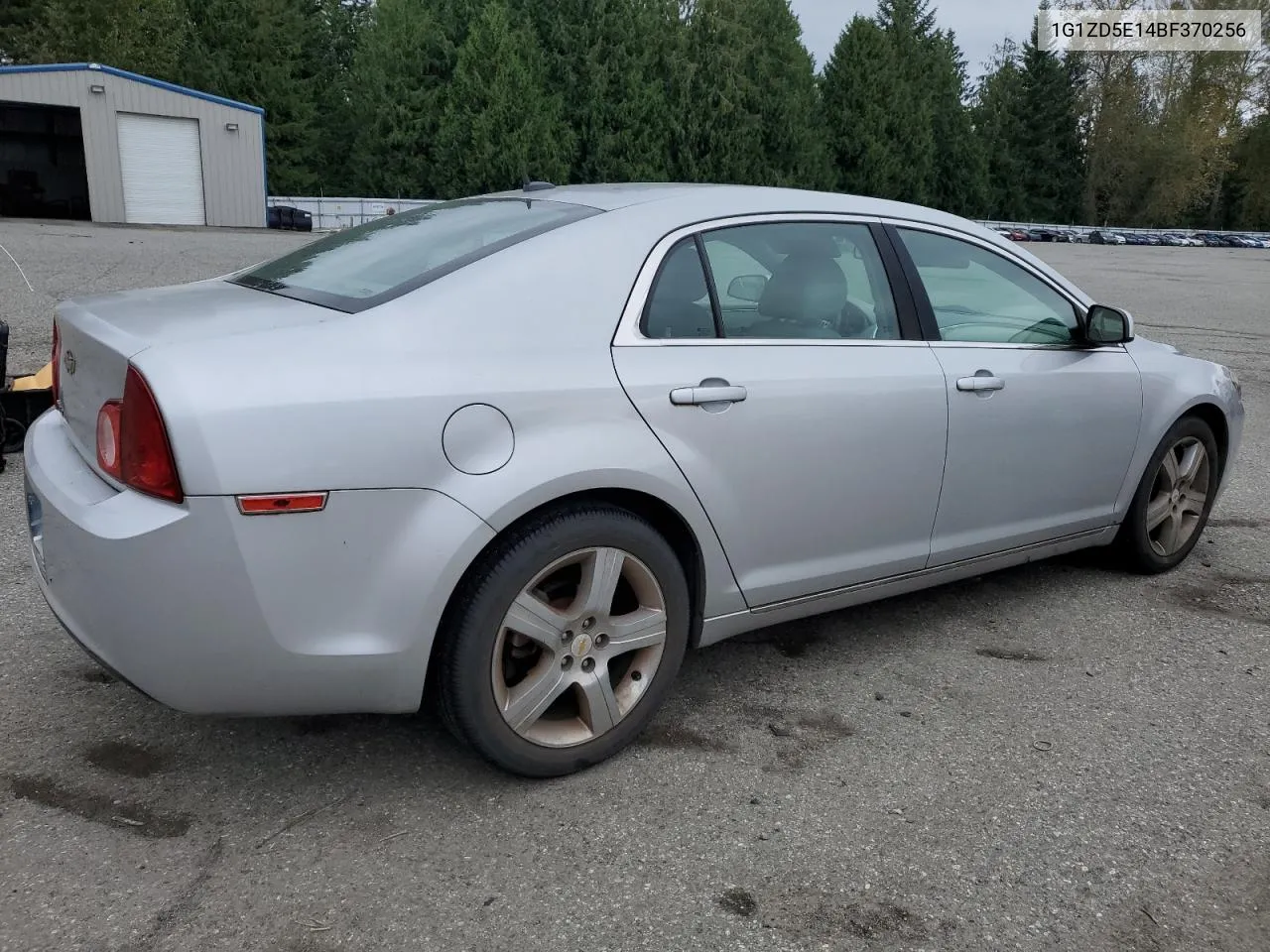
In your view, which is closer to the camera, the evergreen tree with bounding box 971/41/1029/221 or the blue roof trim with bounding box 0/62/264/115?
the blue roof trim with bounding box 0/62/264/115

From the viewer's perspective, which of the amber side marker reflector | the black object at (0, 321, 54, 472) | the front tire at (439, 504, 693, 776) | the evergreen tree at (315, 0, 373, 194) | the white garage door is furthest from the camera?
the evergreen tree at (315, 0, 373, 194)

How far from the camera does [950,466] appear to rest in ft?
11.5

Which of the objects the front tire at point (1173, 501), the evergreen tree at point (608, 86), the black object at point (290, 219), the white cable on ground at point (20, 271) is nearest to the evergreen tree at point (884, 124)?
the evergreen tree at point (608, 86)

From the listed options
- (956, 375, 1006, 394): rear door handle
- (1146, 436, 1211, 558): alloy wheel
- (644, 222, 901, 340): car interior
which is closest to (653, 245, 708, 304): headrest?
(644, 222, 901, 340): car interior

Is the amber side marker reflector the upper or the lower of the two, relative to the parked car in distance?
upper

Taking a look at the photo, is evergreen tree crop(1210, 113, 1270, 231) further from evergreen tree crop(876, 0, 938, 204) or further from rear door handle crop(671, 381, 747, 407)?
rear door handle crop(671, 381, 747, 407)

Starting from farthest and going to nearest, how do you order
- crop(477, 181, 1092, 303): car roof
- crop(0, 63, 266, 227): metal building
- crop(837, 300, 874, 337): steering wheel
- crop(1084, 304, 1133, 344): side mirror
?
crop(0, 63, 266, 227): metal building
crop(1084, 304, 1133, 344): side mirror
crop(837, 300, 874, 337): steering wheel
crop(477, 181, 1092, 303): car roof

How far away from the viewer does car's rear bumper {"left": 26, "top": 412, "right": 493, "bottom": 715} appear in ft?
7.52

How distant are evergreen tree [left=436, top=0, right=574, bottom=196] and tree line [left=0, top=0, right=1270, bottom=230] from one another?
8 cm

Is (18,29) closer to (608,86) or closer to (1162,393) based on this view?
(608,86)

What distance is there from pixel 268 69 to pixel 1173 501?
50.5 metres

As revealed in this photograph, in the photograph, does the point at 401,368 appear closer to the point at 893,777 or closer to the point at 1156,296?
the point at 893,777

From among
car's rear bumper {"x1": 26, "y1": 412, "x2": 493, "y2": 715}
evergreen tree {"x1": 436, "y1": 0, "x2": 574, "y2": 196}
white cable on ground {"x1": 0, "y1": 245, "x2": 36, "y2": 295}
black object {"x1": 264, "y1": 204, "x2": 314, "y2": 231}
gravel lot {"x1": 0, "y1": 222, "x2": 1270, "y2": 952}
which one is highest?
evergreen tree {"x1": 436, "y1": 0, "x2": 574, "y2": 196}

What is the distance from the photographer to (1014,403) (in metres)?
3.67
